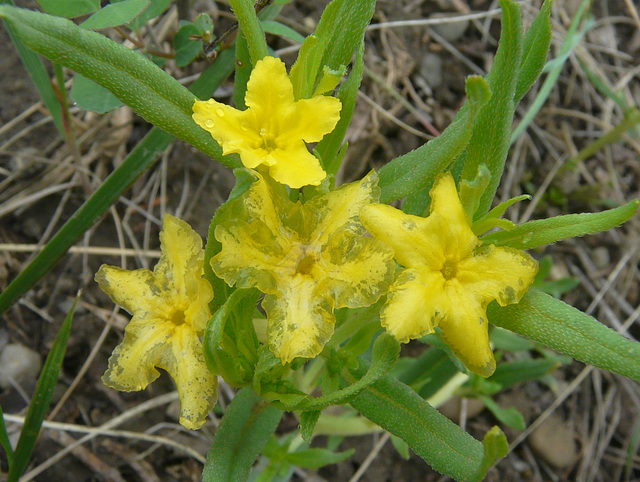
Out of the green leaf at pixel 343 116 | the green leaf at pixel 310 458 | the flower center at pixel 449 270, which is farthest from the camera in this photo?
the green leaf at pixel 310 458

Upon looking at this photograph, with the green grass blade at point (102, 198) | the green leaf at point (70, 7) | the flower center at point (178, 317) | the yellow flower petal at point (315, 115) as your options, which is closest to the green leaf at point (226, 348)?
the flower center at point (178, 317)

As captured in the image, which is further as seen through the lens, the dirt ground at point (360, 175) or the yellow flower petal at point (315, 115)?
the dirt ground at point (360, 175)

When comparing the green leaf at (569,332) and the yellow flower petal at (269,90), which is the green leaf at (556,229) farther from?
the yellow flower petal at (269,90)

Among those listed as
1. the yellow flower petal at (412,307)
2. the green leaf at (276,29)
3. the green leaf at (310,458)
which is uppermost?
the green leaf at (276,29)

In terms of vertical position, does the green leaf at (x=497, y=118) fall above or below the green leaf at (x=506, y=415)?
above

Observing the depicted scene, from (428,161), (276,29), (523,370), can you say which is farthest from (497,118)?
(523,370)

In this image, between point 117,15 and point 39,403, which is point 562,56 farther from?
point 39,403

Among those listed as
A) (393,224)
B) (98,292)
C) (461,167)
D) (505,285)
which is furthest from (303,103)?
(98,292)
